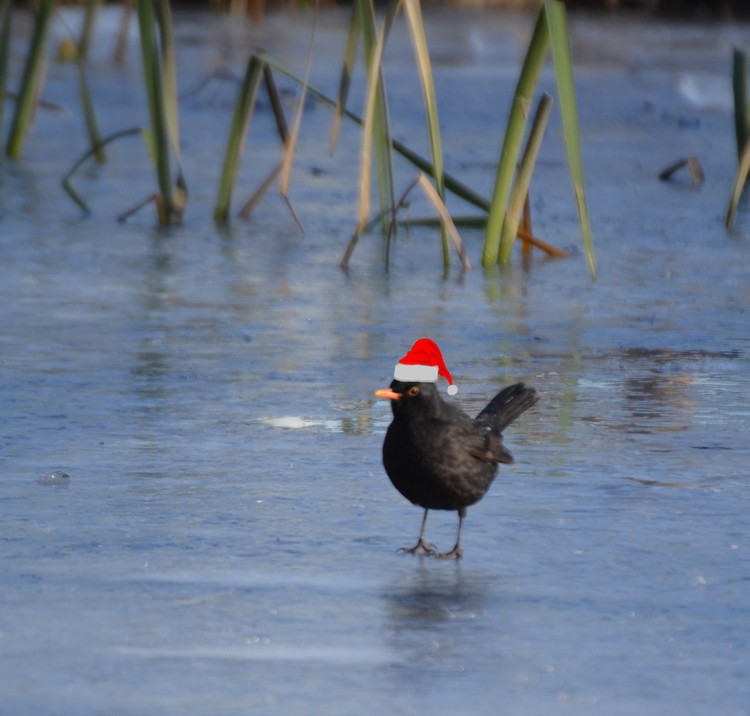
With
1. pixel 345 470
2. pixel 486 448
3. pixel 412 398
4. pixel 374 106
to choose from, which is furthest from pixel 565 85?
pixel 412 398

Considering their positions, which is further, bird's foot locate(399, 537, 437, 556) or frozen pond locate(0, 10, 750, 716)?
bird's foot locate(399, 537, 437, 556)

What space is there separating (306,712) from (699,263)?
5177mm

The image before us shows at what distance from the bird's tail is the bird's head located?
0.40 m

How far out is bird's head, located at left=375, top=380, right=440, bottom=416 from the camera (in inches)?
136

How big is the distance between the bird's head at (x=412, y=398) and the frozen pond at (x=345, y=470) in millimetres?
289

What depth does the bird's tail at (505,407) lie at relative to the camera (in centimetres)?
391

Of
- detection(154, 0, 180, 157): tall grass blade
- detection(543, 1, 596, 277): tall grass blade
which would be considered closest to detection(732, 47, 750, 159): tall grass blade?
detection(543, 1, 596, 277): tall grass blade

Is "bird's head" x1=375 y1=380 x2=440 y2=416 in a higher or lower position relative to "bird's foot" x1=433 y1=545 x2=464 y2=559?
higher

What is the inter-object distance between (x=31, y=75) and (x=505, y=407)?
18.1ft

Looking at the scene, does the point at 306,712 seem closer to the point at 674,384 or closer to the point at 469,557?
the point at 469,557

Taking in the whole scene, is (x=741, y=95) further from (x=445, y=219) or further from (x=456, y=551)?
(x=456, y=551)

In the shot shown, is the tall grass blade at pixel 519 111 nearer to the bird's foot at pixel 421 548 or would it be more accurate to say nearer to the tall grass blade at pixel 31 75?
the tall grass blade at pixel 31 75

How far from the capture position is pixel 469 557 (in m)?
3.44

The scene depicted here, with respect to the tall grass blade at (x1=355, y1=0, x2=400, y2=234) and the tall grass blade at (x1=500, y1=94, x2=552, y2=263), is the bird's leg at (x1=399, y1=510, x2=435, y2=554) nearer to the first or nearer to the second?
the tall grass blade at (x1=355, y1=0, x2=400, y2=234)
